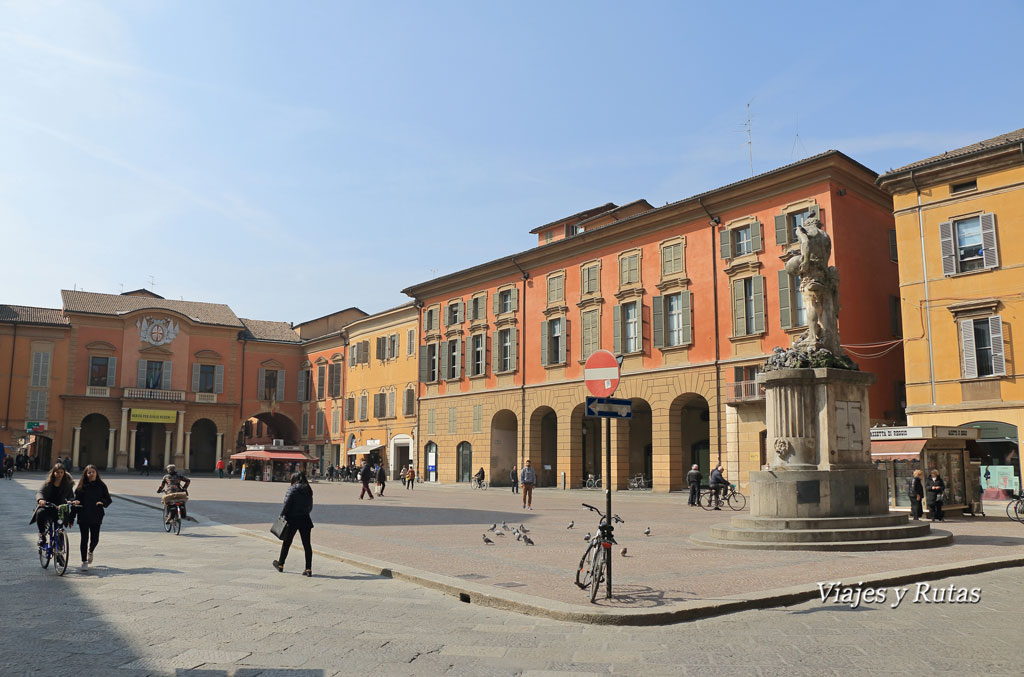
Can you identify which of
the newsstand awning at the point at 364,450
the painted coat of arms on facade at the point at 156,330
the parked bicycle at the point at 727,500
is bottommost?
the parked bicycle at the point at 727,500

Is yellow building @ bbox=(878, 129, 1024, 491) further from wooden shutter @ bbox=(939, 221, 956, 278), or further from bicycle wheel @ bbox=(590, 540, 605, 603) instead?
bicycle wheel @ bbox=(590, 540, 605, 603)

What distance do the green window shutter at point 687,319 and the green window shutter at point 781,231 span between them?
4.31m

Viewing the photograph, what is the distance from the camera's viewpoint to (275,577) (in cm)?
1066

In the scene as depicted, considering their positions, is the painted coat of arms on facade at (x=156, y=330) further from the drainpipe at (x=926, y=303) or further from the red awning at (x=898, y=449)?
the red awning at (x=898, y=449)

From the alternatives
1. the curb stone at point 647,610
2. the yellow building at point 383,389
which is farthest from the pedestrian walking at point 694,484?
the yellow building at point 383,389

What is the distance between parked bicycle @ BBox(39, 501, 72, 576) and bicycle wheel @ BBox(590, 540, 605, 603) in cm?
661

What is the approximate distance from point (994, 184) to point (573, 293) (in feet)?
57.1

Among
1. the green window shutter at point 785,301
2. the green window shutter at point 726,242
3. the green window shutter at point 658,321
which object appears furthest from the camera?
the green window shutter at point 658,321

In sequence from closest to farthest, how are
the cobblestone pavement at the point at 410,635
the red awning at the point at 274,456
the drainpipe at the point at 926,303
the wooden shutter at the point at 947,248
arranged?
the cobblestone pavement at the point at 410,635 < the wooden shutter at the point at 947,248 < the drainpipe at the point at 926,303 < the red awning at the point at 274,456

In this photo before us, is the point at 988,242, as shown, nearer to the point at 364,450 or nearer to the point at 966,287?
the point at 966,287

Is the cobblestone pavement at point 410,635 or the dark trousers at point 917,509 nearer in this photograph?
the cobblestone pavement at point 410,635

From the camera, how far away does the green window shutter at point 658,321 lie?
33.7 metres

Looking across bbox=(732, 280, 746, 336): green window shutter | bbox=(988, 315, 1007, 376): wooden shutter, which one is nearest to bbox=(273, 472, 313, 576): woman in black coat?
bbox=(988, 315, 1007, 376): wooden shutter

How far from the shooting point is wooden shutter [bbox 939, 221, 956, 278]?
26703 millimetres
